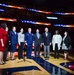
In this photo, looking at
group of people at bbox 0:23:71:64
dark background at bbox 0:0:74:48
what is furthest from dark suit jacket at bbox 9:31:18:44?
dark background at bbox 0:0:74:48

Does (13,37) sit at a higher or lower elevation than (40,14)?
lower

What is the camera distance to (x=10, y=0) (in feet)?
51.4

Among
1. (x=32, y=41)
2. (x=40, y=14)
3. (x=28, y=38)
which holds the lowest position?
(x=32, y=41)

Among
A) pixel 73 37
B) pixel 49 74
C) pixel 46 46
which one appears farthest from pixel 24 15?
pixel 49 74

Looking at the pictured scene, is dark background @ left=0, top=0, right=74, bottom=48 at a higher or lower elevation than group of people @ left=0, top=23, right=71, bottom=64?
higher

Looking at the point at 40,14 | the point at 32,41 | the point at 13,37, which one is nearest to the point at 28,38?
the point at 32,41

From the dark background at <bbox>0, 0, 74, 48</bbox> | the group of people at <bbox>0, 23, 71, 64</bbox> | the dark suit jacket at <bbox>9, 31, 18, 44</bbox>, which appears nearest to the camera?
the dark suit jacket at <bbox>9, 31, 18, 44</bbox>

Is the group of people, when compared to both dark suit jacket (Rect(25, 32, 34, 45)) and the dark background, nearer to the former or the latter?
dark suit jacket (Rect(25, 32, 34, 45))

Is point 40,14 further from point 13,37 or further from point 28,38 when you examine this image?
point 13,37

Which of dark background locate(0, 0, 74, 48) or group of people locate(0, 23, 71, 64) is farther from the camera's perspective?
dark background locate(0, 0, 74, 48)

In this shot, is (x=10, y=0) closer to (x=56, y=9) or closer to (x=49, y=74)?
(x=56, y=9)

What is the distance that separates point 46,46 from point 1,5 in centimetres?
694

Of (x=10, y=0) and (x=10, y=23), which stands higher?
(x=10, y=0)

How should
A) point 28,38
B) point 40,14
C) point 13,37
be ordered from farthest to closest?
point 40,14
point 28,38
point 13,37
